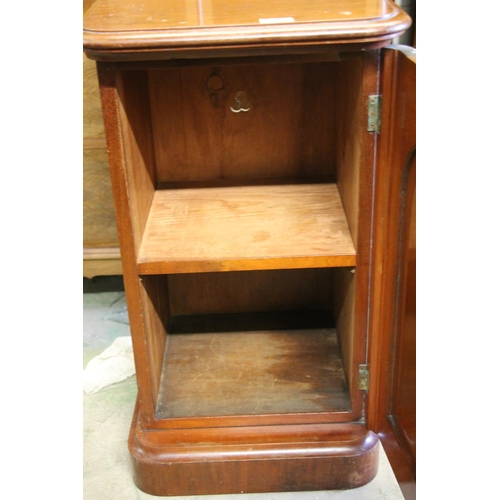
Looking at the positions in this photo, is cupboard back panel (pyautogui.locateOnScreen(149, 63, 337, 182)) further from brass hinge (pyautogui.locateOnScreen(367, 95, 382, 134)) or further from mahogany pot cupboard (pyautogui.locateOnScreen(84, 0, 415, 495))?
brass hinge (pyautogui.locateOnScreen(367, 95, 382, 134))

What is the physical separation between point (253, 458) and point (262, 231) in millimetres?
427

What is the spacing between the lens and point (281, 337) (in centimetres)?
143

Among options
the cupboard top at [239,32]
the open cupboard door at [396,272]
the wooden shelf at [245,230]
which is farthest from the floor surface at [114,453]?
the cupboard top at [239,32]

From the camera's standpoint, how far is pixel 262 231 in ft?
3.71

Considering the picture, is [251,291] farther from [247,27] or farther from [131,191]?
[247,27]

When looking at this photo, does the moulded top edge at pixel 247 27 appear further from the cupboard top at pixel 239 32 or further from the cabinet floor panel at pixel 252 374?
the cabinet floor panel at pixel 252 374

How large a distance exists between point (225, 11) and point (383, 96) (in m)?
0.29

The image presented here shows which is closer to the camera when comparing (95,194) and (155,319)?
(155,319)

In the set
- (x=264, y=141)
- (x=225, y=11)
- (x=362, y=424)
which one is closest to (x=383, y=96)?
(x=225, y=11)

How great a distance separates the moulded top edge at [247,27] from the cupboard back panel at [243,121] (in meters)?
0.29

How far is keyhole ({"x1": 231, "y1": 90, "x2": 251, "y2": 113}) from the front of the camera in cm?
128

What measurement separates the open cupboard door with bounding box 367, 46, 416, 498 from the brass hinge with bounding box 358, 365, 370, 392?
0.04 feet

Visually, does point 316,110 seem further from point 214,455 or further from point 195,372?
point 214,455

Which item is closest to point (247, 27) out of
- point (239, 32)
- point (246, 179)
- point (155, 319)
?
point (239, 32)
